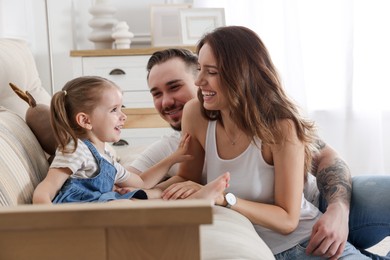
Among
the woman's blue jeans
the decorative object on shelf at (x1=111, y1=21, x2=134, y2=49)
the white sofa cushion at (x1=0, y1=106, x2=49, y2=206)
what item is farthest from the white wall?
the woman's blue jeans

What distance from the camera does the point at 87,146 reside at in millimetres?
1886

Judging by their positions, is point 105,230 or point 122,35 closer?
point 105,230

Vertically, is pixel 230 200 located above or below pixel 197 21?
Answer: below

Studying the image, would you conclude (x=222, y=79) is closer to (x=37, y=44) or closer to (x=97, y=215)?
(x=97, y=215)

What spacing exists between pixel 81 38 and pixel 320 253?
3.31 metres

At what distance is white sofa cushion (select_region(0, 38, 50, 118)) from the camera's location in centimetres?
221

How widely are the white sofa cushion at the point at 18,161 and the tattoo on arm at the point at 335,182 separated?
796 mm

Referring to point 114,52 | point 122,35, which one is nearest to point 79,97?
point 114,52

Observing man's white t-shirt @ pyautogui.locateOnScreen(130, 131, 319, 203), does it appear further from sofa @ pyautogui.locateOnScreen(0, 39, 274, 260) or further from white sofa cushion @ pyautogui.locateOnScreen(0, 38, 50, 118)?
sofa @ pyautogui.locateOnScreen(0, 39, 274, 260)

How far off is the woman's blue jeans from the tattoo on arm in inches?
1.4

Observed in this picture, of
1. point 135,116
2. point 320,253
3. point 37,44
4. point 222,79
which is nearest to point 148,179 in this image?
point 222,79

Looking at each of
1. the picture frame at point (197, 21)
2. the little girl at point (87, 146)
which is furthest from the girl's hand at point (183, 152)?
the picture frame at point (197, 21)

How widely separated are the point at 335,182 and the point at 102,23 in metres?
2.81

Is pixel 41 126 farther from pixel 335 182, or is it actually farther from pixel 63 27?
pixel 63 27
